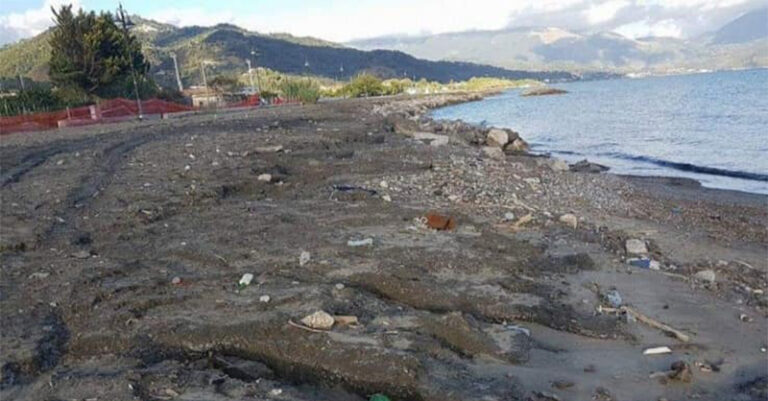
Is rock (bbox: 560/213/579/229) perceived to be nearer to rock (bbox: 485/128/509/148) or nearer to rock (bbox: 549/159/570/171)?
rock (bbox: 549/159/570/171)

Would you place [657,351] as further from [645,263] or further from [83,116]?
[83,116]

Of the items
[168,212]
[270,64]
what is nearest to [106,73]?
[168,212]

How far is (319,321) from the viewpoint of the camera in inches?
178

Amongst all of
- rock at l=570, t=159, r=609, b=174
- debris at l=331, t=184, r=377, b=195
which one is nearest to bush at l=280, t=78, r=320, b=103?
rock at l=570, t=159, r=609, b=174

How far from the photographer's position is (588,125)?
33625 millimetres

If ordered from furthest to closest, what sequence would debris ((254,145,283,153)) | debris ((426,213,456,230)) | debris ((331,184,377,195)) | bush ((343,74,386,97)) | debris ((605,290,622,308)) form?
bush ((343,74,386,97))
debris ((254,145,283,153))
debris ((331,184,377,195))
debris ((426,213,456,230))
debris ((605,290,622,308))

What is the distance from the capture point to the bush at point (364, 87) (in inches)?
3292

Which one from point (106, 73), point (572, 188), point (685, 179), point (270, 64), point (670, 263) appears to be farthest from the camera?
point (270, 64)

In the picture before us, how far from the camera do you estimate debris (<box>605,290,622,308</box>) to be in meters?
5.37

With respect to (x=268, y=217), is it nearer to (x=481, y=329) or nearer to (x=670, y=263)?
(x=481, y=329)

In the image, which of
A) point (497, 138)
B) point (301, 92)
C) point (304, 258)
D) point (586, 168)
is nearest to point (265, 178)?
point (304, 258)

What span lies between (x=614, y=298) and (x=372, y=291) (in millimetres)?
2153

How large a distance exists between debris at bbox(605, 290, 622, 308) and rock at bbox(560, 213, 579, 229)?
8.18 feet

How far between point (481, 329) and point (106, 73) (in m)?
47.3
